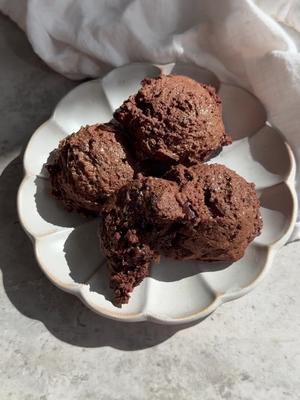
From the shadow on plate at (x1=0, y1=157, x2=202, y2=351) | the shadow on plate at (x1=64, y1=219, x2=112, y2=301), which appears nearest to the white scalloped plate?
the shadow on plate at (x1=64, y1=219, x2=112, y2=301)

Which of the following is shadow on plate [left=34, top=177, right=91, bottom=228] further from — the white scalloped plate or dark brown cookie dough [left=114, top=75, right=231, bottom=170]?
dark brown cookie dough [left=114, top=75, right=231, bottom=170]

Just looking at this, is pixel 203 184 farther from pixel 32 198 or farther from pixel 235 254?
pixel 32 198

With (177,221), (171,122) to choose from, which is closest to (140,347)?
(177,221)

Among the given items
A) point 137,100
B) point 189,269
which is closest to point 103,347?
point 189,269

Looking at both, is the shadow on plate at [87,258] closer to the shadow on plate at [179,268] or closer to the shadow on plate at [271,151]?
the shadow on plate at [179,268]

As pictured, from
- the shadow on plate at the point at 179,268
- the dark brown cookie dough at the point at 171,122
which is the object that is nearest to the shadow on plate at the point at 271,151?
the dark brown cookie dough at the point at 171,122

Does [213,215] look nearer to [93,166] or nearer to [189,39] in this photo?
[93,166]
